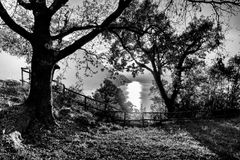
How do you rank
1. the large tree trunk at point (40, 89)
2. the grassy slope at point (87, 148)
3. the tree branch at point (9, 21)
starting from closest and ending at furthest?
the grassy slope at point (87, 148) < the tree branch at point (9, 21) < the large tree trunk at point (40, 89)

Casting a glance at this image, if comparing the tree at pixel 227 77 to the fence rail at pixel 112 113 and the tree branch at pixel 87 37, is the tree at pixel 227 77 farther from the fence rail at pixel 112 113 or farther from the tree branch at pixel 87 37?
the tree branch at pixel 87 37

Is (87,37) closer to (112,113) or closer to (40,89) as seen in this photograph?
(40,89)

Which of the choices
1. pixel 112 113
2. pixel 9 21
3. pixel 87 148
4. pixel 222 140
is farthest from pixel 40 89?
pixel 222 140

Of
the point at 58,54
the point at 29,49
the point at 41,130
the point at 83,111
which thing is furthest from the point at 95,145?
the point at 29,49

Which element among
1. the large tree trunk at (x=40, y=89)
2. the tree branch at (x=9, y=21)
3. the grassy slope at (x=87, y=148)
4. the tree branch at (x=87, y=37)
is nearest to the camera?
the grassy slope at (x=87, y=148)

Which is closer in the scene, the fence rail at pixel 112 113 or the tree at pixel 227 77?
the fence rail at pixel 112 113

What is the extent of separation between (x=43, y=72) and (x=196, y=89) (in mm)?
24134

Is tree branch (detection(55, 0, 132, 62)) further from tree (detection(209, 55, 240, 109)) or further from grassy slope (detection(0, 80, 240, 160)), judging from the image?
tree (detection(209, 55, 240, 109))

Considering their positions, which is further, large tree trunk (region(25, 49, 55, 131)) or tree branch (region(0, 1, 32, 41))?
large tree trunk (region(25, 49, 55, 131))

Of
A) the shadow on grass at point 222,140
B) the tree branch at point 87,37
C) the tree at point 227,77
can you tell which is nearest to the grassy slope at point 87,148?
the shadow on grass at point 222,140

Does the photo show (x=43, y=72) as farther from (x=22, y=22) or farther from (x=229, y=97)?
(x=229, y=97)

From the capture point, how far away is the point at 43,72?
10.7 m

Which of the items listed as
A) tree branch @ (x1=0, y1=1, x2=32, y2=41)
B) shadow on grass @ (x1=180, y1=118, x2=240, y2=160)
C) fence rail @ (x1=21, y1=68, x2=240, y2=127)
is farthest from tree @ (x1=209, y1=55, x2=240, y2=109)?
tree branch @ (x1=0, y1=1, x2=32, y2=41)

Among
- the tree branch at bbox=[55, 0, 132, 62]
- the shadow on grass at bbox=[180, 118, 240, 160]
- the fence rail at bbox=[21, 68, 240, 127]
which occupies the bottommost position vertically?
the shadow on grass at bbox=[180, 118, 240, 160]
